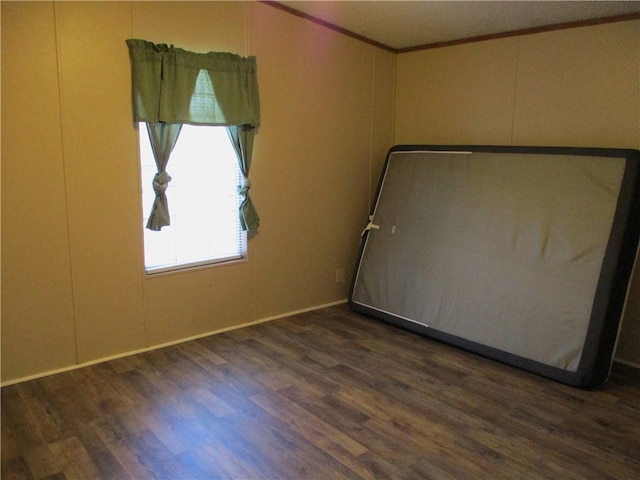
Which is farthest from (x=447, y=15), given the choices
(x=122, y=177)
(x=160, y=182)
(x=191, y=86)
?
(x=122, y=177)

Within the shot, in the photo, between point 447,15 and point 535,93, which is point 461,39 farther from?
point 535,93

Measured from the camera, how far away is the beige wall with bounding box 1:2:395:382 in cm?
285

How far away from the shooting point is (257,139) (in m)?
3.81

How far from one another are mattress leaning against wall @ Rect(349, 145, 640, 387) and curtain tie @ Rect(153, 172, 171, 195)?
5.98 feet

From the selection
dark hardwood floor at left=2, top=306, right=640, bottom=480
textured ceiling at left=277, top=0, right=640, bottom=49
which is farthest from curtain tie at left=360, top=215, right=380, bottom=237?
textured ceiling at left=277, top=0, right=640, bottom=49

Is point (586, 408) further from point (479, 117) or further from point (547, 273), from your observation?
point (479, 117)

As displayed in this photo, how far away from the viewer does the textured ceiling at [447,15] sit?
11.0 feet

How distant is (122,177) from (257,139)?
3.48 feet

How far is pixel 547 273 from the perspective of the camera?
3275mm

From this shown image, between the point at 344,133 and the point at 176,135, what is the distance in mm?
1635

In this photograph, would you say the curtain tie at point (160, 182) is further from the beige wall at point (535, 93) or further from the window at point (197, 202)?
the beige wall at point (535, 93)

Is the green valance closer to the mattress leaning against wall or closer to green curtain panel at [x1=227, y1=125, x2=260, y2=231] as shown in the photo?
green curtain panel at [x1=227, y1=125, x2=260, y2=231]

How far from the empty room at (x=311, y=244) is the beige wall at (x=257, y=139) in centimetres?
2

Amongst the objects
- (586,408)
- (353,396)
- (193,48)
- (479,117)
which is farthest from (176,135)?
(586,408)
